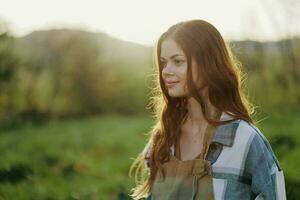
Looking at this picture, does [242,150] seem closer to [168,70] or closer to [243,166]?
[243,166]

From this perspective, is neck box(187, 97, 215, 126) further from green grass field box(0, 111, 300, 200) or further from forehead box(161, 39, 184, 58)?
green grass field box(0, 111, 300, 200)

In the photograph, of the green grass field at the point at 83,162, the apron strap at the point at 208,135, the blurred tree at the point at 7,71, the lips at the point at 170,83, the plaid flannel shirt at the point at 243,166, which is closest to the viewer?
the plaid flannel shirt at the point at 243,166

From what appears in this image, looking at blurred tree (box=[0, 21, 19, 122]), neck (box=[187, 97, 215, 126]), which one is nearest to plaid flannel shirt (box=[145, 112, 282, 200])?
neck (box=[187, 97, 215, 126])

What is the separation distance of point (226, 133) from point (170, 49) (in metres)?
0.41

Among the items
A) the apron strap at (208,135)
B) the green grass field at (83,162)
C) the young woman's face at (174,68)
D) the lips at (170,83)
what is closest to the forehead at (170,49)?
the young woman's face at (174,68)

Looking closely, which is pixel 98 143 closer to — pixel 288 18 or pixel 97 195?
pixel 97 195

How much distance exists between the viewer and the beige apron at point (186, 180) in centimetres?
243

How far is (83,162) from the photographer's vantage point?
30.2ft

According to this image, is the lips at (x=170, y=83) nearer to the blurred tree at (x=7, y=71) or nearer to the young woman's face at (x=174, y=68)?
the young woman's face at (x=174, y=68)

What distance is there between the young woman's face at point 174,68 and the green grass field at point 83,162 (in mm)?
1879

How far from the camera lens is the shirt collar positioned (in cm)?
242

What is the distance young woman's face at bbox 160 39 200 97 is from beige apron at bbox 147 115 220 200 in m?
0.20

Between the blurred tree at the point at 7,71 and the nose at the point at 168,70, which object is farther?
the blurred tree at the point at 7,71

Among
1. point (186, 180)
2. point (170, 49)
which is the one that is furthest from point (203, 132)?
point (170, 49)
